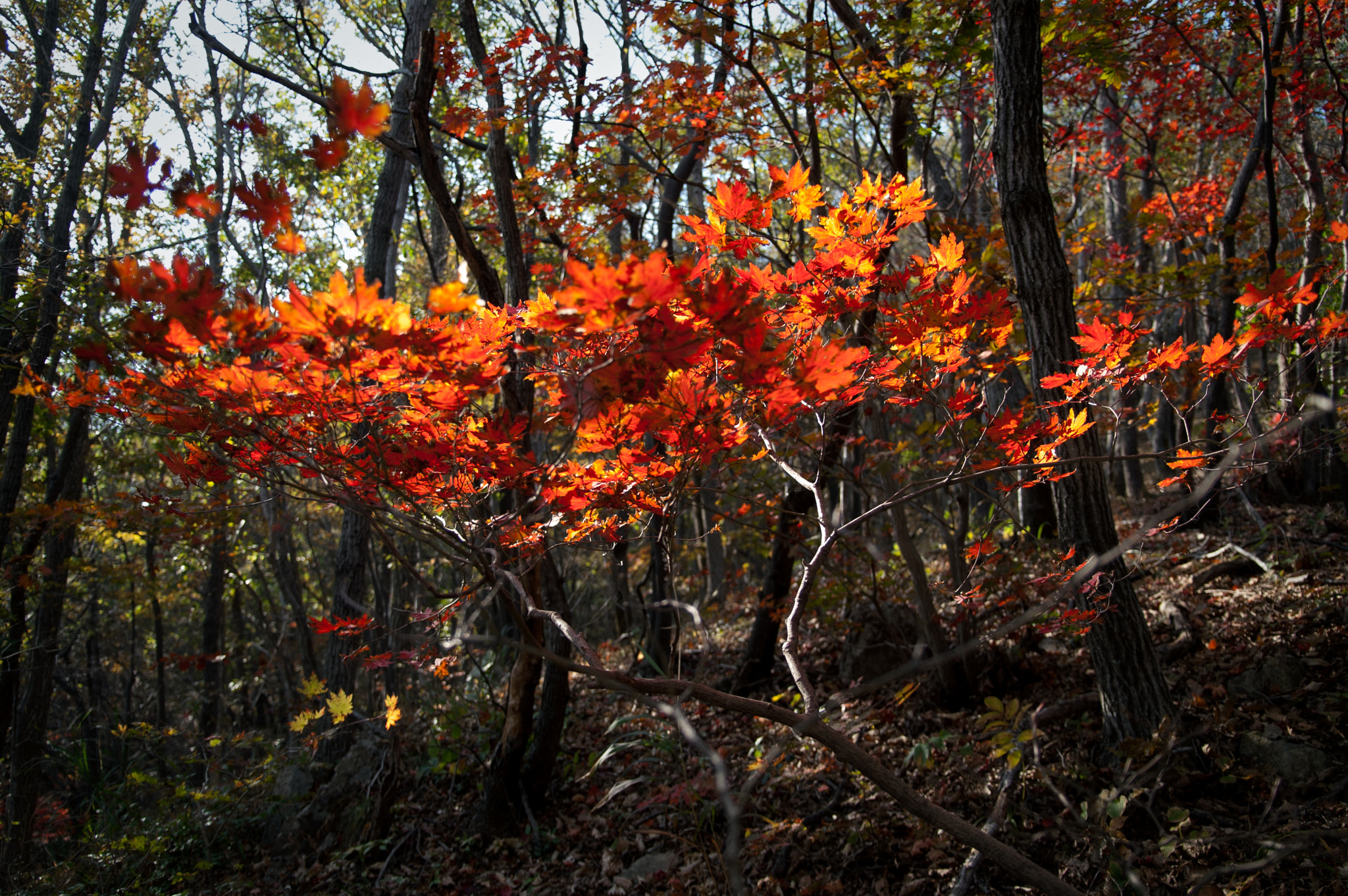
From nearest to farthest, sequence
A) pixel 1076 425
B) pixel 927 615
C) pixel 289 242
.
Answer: pixel 289 242 → pixel 1076 425 → pixel 927 615

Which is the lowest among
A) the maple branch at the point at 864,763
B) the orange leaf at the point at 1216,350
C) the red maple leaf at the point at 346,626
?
the maple branch at the point at 864,763

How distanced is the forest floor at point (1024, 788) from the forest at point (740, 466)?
0.08ft

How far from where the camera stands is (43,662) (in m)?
6.12

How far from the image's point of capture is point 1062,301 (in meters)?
2.90

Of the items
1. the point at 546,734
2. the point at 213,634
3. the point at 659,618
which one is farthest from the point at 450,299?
the point at 213,634

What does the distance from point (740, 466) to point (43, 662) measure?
6.65m

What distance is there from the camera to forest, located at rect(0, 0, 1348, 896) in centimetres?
183

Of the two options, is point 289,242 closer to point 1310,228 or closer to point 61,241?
point 61,241

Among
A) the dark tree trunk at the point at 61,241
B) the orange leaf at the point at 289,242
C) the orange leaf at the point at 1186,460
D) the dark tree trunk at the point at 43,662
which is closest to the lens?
the orange leaf at the point at 289,242

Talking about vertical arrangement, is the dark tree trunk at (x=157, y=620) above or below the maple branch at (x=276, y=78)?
below

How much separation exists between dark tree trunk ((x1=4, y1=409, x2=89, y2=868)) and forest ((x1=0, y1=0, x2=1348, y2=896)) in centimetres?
7

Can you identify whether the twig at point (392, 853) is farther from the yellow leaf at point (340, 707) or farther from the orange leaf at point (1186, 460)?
the orange leaf at point (1186, 460)

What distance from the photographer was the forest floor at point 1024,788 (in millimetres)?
2570

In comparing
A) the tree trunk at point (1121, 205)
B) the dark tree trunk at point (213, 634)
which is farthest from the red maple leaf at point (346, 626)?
the dark tree trunk at point (213, 634)
